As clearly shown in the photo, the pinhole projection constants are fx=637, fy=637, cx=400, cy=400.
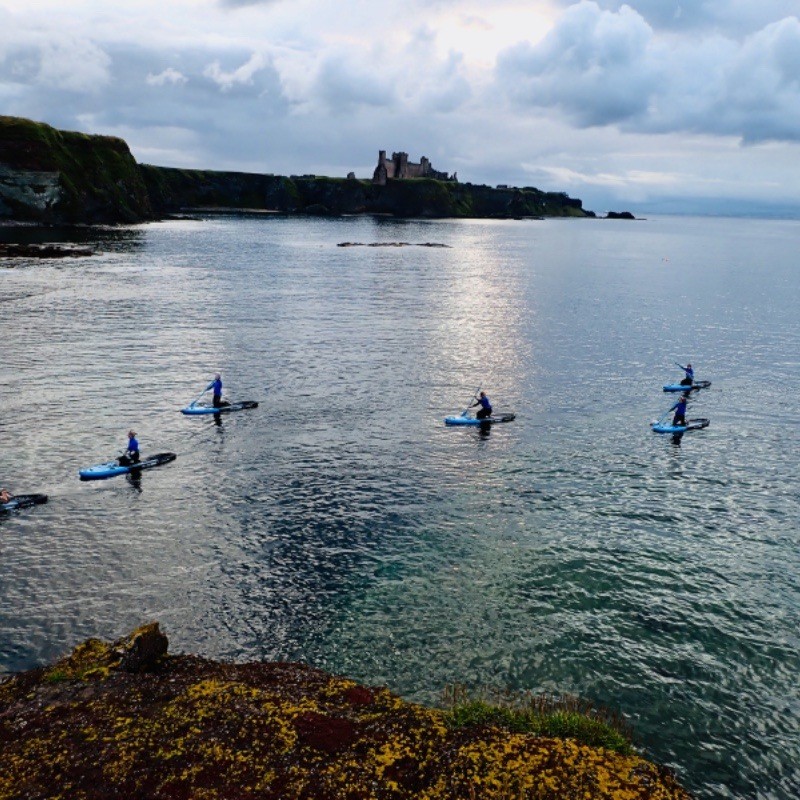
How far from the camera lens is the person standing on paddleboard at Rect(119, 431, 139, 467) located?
126 ft

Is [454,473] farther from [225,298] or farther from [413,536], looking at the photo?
[225,298]

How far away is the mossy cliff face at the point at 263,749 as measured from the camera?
1570 centimetres

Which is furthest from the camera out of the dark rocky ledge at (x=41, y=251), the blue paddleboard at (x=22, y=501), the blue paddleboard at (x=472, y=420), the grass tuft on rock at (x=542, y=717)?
the dark rocky ledge at (x=41, y=251)

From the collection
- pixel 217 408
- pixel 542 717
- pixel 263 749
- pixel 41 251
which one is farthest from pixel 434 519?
pixel 41 251

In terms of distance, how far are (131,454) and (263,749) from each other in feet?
86.0

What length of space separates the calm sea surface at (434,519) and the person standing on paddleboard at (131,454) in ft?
3.87

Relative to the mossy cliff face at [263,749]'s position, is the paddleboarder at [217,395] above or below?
below

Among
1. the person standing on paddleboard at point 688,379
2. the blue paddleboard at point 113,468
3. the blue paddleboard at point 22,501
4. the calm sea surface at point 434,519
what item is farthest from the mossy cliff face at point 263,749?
the person standing on paddleboard at point 688,379

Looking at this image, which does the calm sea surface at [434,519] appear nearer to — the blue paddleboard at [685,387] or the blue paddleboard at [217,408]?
the blue paddleboard at [217,408]

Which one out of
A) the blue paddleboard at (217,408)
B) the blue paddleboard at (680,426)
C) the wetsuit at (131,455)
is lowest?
the blue paddleboard at (217,408)

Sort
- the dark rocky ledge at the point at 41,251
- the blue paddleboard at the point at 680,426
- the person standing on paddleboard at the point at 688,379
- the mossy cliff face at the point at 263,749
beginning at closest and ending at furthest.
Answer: the mossy cliff face at the point at 263,749, the blue paddleboard at the point at 680,426, the person standing on paddleboard at the point at 688,379, the dark rocky ledge at the point at 41,251

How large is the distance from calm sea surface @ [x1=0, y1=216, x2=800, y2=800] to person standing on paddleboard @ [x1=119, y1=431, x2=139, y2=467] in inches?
46.4

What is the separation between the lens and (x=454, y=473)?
40.8 m

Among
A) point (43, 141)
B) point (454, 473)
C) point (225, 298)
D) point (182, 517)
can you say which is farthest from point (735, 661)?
point (43, 141)
